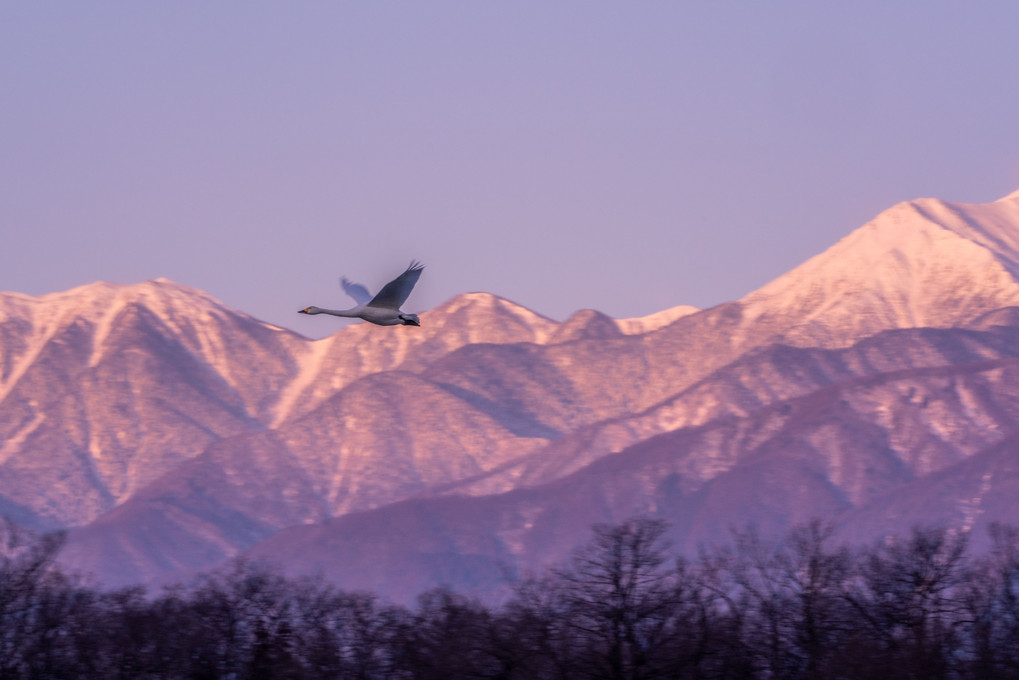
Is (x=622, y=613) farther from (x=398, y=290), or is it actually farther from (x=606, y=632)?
(x=398, y=290)

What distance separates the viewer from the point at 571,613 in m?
59.2

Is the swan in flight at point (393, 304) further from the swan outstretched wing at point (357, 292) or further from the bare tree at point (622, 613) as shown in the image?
the bare tree at point (622, 613)

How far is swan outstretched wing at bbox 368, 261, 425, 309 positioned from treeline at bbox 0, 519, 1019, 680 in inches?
863

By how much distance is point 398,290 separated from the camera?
117 feet

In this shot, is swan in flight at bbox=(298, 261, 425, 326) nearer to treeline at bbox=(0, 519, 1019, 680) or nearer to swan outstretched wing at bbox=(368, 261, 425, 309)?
swan outstretched wing at bbox=(368, 261, 425, 309)

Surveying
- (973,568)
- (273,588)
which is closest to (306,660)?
(273,588)

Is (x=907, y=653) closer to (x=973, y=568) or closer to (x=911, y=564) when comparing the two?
(x=911, y=564)

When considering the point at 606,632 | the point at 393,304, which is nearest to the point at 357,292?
the point at 393,304

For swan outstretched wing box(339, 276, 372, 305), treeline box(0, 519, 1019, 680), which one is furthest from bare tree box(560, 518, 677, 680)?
swan outstretched wing box(339, 276, 372, 305)

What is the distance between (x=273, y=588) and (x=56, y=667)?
20.8 metres

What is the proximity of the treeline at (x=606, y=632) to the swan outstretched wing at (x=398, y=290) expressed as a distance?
2192 centimetres

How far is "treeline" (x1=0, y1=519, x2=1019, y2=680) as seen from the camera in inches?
2173

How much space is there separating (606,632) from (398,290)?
25.6m

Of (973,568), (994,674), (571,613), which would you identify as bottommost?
(994,674)
